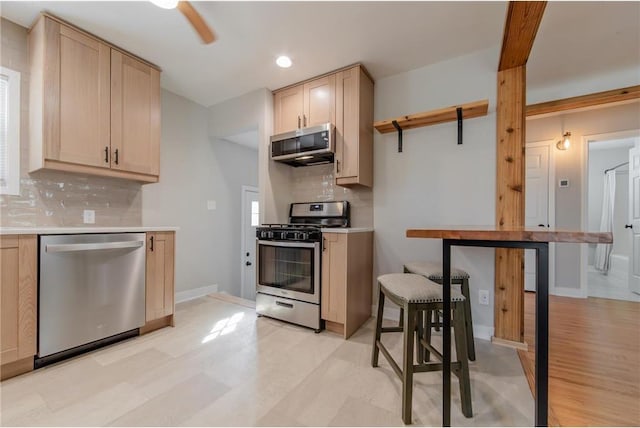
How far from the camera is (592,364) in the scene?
1.85m

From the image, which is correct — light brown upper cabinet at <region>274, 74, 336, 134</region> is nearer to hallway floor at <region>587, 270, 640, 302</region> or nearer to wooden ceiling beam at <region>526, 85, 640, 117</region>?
wooden ceiling beam at <region>526, 85, 640, 117</region>

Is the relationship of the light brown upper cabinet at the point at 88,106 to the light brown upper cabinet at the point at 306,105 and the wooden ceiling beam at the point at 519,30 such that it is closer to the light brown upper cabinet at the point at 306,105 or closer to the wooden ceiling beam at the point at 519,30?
the light brown upper cabinet at the point at 306,105

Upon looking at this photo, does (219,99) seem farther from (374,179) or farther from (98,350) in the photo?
(98,350)

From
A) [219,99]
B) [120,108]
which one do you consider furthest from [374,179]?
[120,108]

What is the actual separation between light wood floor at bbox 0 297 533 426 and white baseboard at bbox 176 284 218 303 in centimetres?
103

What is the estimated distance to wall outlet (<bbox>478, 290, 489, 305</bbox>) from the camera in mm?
2254

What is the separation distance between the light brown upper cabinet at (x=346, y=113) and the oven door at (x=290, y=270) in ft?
2.59

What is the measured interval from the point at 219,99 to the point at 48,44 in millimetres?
1599

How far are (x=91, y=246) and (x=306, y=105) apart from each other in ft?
7.41

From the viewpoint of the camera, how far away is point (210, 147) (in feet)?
11.8

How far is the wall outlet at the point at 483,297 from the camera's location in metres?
2.25

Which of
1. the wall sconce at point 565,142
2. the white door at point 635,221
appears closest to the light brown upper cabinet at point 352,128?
the wall sconce at point 565,142

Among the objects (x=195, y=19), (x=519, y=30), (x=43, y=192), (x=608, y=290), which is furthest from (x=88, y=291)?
(x=608, y=290)

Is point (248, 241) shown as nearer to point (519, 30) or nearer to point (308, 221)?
point (308, 221)
